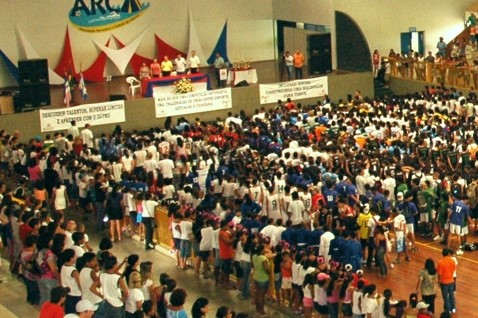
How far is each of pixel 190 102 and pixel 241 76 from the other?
9.84 ft

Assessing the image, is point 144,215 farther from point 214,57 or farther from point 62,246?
point 214,57

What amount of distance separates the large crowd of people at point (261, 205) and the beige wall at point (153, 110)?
1128mm

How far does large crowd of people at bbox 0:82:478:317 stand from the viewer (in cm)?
1573

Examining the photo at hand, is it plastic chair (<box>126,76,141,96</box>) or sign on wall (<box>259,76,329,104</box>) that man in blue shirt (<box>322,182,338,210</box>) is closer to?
sign on wall (<box>259,76,329,104</box>)

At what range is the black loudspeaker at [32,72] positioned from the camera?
32.5 meters

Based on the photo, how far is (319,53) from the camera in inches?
1473

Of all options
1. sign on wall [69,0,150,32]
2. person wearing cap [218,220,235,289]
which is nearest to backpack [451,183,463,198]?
person wearing cap [218,220,235,289]

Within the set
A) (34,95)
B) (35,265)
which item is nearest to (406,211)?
(35,265)

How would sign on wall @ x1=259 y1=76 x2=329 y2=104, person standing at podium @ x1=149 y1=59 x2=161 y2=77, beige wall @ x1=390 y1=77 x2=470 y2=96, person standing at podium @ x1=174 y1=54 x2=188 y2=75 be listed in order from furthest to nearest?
person standing at podium @ x1=174 y1=54 x2=188 y2=75, beige wall @ x1=390 y1=77 x2=470 y2=96, person standing at podium @ x1=149 y1=59 x2=161 y2=77, sign on wall @ x1=259 y1=76 x2=329 y2=104

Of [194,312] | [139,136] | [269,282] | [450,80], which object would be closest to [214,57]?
[450,80]

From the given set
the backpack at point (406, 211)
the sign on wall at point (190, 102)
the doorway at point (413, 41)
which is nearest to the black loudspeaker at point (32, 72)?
the sign on wall at point (190, 102)

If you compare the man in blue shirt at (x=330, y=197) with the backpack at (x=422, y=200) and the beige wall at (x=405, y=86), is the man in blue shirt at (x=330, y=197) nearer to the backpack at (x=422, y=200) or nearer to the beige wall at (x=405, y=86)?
the backpack at (x=422, y=200)

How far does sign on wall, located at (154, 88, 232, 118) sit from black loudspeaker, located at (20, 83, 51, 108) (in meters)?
3.47

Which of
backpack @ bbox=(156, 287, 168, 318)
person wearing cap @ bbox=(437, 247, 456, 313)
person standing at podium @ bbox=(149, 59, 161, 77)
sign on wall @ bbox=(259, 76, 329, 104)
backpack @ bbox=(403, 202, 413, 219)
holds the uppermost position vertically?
person standing at podium @ bbox=(149, 59, 161, 77)
